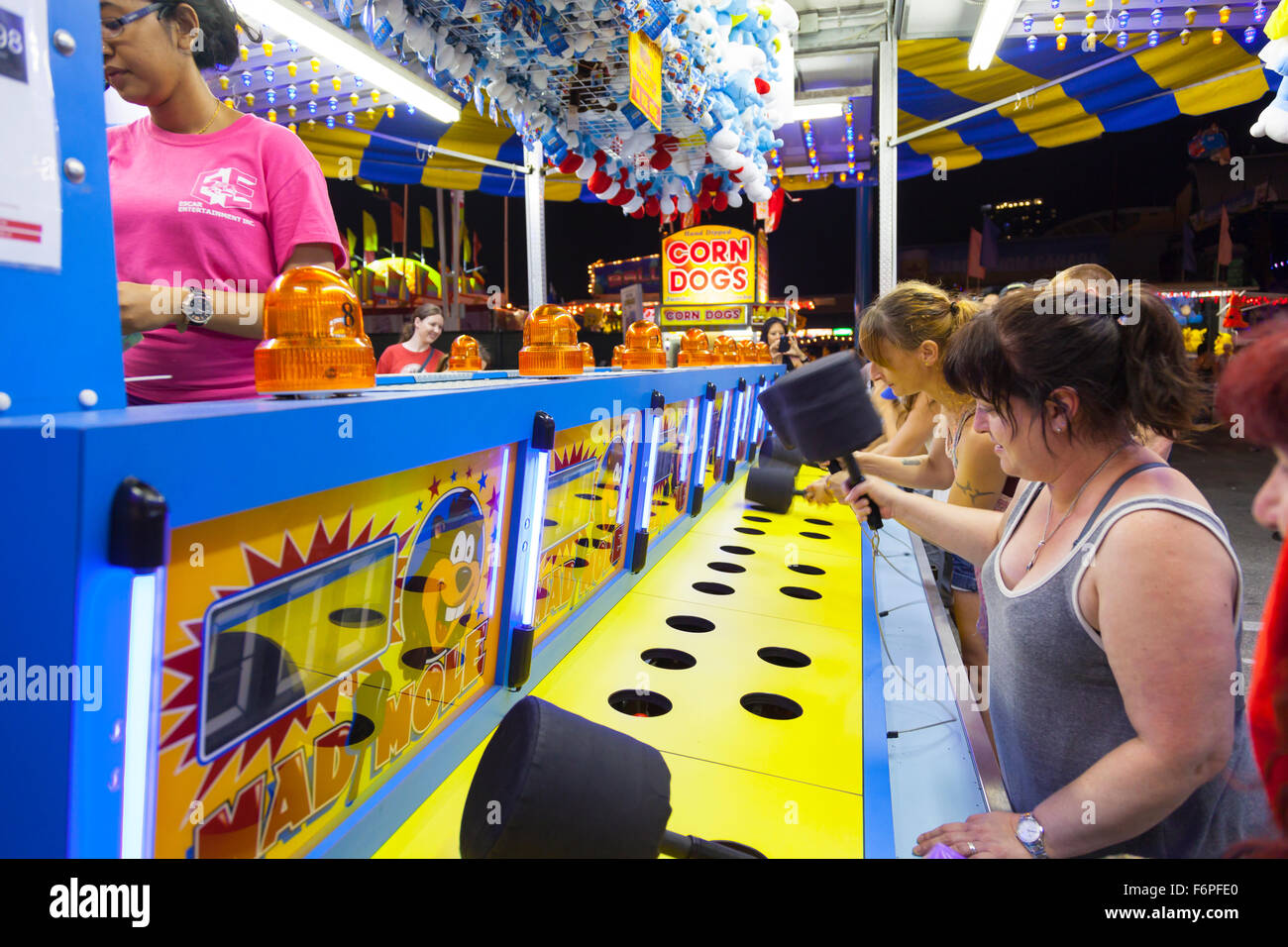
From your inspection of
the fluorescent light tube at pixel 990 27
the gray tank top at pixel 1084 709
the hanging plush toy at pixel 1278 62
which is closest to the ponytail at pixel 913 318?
the gray tank top at pixel 1084 709

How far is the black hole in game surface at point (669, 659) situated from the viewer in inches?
70.5

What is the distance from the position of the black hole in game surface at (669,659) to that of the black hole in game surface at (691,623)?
0.57ft

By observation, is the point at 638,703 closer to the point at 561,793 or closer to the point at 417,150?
the point at 561,793

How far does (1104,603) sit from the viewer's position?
36.2 inches

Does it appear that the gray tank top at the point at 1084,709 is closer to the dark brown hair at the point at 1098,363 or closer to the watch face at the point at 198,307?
the dark brown hair at the point at 1098,363

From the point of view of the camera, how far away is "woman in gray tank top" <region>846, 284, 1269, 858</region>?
2.80 ft

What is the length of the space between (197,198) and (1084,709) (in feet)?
5.68

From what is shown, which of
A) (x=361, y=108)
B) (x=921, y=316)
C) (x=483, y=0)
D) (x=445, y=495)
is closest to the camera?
(x=445, y=495)

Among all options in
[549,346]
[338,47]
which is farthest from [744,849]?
[338,47]

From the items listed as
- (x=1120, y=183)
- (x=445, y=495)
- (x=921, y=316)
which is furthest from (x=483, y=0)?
(x=1120, y=183)

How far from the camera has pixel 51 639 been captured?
22.1 inches

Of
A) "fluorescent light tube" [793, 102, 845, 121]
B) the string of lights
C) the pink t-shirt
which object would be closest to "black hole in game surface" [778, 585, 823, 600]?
the pink t-shirt
